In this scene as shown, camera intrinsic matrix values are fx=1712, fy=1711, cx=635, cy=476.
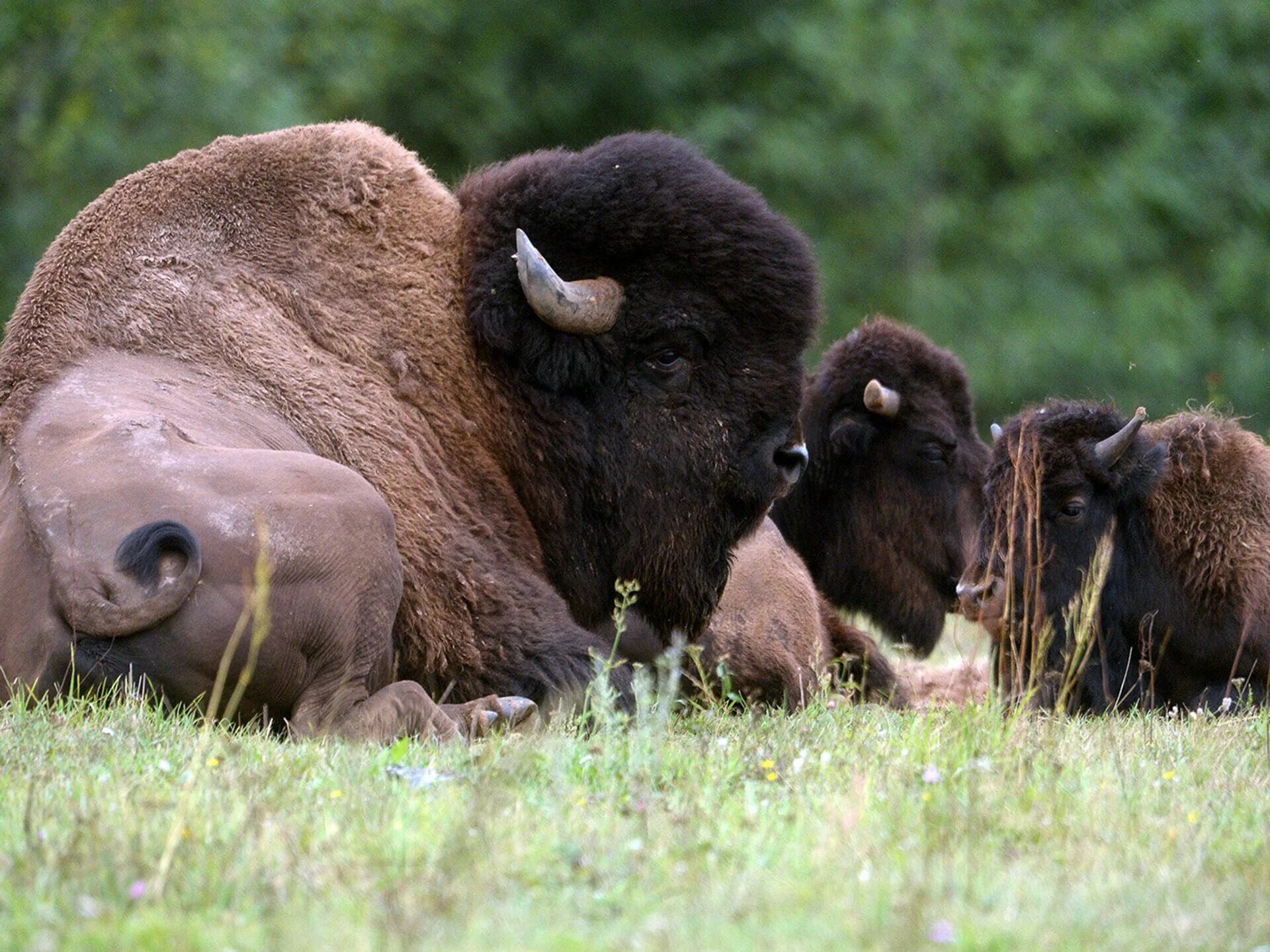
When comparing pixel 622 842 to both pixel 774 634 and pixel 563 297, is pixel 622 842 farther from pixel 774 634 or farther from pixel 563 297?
pixel 774 634

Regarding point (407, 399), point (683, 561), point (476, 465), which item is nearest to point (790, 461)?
point (683, 561)

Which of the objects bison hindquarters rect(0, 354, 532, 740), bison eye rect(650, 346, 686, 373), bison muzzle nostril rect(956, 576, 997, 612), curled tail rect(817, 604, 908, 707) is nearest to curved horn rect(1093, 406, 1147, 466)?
bison muzzle nostril rect(956, 576, 997, 612)

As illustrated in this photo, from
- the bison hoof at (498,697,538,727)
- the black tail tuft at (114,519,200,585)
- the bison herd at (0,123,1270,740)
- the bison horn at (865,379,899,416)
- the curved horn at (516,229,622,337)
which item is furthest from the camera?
the bison horn at (865,379,899,416)

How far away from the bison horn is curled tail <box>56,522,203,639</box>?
4586mm

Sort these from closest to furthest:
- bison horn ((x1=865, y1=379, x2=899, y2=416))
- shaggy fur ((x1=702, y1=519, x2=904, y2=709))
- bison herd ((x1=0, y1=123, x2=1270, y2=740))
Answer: bison herd ((x1=0, y1=123, x2=1270, y2=740)) → shaggy fur ((x1=702, y1=519, x2=904, y2=709)) → bison horn ((x1=865, y1=379, x2=899, y2=416))

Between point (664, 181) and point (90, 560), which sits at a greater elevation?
point (664, 181)

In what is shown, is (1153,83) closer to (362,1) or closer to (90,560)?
(362,1)

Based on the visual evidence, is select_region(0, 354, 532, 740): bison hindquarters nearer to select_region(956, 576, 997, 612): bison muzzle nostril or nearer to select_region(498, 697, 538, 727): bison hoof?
select_region(498, 697, 538, 727): bison hoof

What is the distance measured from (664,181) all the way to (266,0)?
17515mm

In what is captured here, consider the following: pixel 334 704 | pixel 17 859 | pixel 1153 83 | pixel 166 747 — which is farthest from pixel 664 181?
pixel 1153 83

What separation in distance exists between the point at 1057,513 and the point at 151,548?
3820 millimetres

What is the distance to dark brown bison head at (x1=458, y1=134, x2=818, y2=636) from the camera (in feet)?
20.7

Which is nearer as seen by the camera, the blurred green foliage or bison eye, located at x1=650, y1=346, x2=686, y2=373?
bison eye, located at x1=650, y1=346, x2=686, y2=373

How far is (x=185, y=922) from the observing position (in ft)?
9.86
